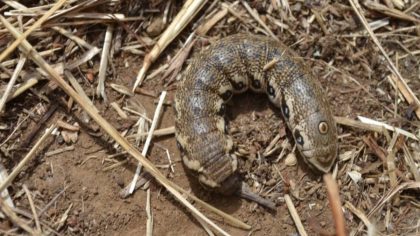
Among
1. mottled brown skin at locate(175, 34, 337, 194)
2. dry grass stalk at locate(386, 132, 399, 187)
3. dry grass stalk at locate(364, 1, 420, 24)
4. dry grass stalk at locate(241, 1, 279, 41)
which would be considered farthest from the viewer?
dry grass stalk at locate(364, 1, 420, 24)

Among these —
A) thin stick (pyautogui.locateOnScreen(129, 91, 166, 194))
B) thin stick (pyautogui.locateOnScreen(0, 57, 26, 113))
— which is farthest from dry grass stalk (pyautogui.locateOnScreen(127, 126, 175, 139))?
thin stick (pyautogui.locateOnScreen(0, 57, 26, 113))

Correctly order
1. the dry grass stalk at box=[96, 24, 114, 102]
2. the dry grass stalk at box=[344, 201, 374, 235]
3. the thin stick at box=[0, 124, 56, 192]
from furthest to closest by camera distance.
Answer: the dry grass stalk at box=[96, 24, 114, 102] < the dry grass stalk at box=[344, 201, 374, 235] < the thin stick at box=[0, 124, 56, 192]

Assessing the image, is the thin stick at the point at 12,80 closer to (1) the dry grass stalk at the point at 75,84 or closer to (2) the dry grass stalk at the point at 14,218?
(1) the dry grass stalk at the point at 75,84

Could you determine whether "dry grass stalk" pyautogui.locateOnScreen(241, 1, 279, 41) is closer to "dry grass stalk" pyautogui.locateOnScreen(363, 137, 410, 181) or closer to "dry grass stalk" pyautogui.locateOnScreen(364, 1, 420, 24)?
"dry grass stalk" pyautogui.locateOnScreen(364, 1, 420, 24)

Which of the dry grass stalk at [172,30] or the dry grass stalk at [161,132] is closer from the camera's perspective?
the dry grass stalk at [161,132]

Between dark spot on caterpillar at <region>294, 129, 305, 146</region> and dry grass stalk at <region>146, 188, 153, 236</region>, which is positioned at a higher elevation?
dark spot on caterpillar at <region>294, 129, 305, 146</region>

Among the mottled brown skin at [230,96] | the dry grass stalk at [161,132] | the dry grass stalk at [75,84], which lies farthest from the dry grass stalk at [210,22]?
the dry grass stalk at [75,84]

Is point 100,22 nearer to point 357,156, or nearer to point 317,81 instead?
point 317,81
